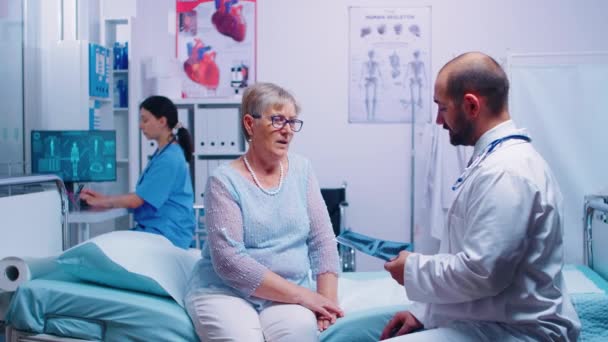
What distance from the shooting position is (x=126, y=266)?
2.13m

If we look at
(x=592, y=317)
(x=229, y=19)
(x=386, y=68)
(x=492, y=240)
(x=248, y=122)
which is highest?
(x=229, y=19)

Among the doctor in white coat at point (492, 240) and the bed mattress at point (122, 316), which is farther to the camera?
the bed mattress at point (122, 316)

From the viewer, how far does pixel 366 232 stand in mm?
5039

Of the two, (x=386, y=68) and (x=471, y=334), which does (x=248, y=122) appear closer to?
(x=471, y=334)

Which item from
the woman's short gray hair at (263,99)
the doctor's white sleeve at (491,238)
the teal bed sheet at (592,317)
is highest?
the woman's short gray hair at (263,99)

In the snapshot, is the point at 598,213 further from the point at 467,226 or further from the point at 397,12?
the point at 397,12

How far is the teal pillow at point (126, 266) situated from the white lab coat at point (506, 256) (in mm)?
878

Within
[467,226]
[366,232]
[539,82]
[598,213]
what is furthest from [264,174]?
[366,232]

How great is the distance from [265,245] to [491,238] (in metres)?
0.79

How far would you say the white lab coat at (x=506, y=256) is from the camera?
1.49 m

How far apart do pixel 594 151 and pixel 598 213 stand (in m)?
1.19

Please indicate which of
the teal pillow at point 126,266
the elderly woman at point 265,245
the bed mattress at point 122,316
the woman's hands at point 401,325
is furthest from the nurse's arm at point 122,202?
the woman's hands at point 401,325

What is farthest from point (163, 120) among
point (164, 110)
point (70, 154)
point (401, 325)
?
point (401, 325)

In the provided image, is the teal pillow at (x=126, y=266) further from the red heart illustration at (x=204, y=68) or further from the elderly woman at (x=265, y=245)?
the red heart illustration at (x=204, y=68)
